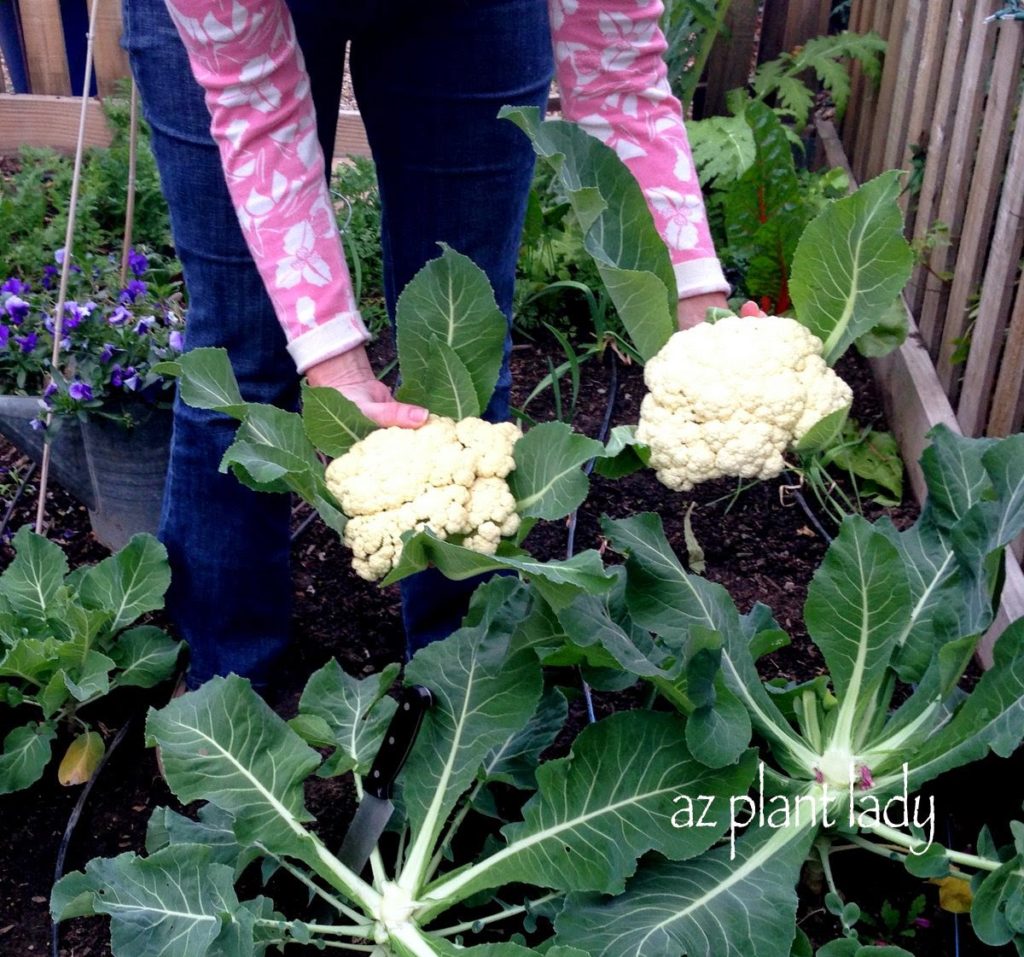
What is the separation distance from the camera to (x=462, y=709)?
5.76ft

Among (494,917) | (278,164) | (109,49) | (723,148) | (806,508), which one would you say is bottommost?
(806,508)

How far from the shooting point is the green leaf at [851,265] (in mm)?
1449

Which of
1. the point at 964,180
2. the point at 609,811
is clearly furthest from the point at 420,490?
the point at 964,180

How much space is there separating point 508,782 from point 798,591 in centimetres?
103

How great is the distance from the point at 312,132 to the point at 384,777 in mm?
881

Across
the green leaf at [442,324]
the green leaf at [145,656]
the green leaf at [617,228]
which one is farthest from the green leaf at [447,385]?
the green leaf at [145,656]

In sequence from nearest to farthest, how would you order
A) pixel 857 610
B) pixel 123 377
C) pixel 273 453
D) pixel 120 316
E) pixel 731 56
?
pixel 273 453
pixel 857 610
pixel 123 377
pixel 120 316
pixel 731 56

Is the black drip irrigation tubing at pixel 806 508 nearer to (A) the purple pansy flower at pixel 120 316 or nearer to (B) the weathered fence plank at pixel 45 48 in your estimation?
(A) the purple pansy flower at pixel 120 316

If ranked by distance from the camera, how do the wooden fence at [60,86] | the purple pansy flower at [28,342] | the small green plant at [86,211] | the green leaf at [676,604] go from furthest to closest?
1. the wooden fence at [60,86]
2. the small green plant at [86,211]
3. the purple pansy flower at [28,342]
4. the green leaf at [676,604]

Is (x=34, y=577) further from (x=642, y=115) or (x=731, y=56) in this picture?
(x=731, y=56)

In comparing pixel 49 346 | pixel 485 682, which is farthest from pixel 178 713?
pixel 49 346

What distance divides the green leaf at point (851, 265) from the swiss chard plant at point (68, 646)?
1.22 m

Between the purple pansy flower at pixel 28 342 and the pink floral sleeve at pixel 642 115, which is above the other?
the pink floral sleeve at pixel 642 115

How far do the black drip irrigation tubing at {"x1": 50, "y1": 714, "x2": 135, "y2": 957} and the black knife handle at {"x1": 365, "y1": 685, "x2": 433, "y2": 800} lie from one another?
564 mm
